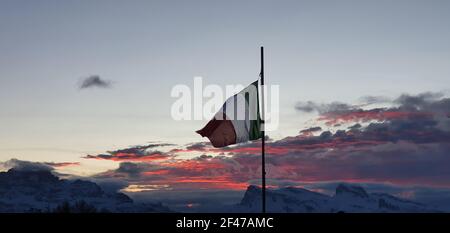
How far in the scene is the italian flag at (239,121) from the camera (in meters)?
44.3

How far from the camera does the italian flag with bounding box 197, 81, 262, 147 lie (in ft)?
145

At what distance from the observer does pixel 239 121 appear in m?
44.4

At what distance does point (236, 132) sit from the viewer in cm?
4444
